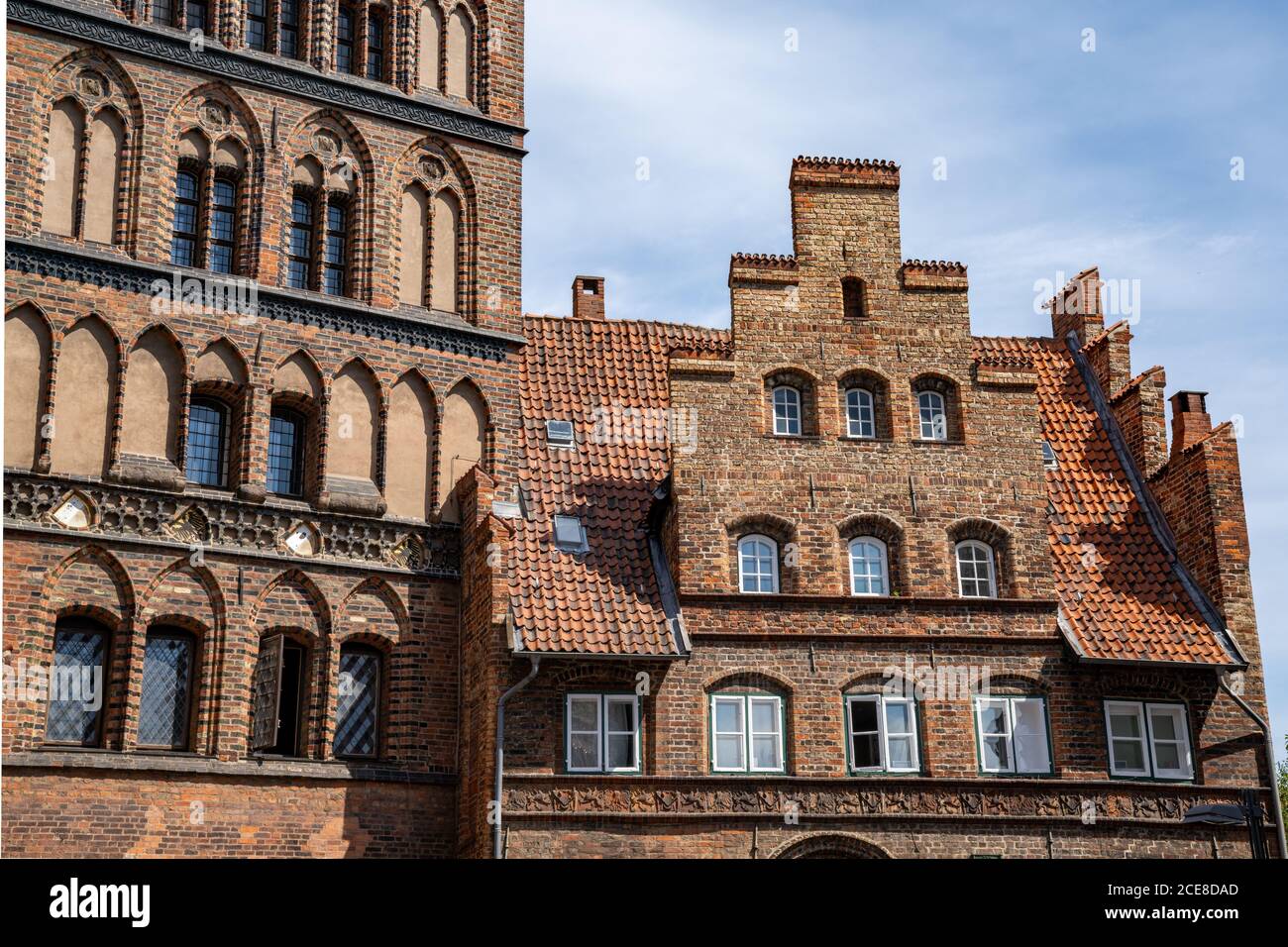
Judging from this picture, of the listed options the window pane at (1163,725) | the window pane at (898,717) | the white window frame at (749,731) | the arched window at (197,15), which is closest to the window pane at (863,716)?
the window pane at (898,717)

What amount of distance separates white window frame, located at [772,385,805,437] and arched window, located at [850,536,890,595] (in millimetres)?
1907

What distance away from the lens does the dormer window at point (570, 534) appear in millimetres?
24297

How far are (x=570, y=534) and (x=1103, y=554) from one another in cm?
814

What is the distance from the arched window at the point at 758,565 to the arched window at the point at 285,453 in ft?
20.6

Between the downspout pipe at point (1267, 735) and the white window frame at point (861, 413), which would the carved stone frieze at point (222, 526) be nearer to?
the white window frame at point (861, 413)

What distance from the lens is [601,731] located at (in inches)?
894

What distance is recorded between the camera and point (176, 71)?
944 inches

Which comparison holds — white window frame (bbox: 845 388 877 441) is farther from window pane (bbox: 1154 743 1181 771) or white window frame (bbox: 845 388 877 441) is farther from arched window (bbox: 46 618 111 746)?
arched window (bbox: 46 618 111 746)

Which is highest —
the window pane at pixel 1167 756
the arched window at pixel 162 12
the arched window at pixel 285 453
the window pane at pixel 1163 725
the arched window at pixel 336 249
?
the arched window at pixel 162 12

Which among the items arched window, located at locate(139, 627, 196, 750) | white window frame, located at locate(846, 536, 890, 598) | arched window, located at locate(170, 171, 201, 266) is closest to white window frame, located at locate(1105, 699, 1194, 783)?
white window frame, located at locate(846, 536, 890, 598)

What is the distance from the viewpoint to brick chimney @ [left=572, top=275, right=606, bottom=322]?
29734 mm

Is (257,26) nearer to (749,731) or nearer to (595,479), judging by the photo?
(595,479)

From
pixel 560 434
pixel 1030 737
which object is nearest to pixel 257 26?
pixel 560 434

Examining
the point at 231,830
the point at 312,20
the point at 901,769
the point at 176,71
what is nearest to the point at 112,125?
the point at 176,71
